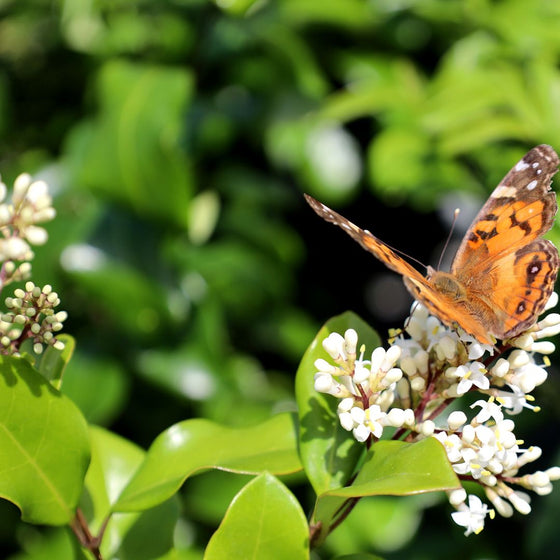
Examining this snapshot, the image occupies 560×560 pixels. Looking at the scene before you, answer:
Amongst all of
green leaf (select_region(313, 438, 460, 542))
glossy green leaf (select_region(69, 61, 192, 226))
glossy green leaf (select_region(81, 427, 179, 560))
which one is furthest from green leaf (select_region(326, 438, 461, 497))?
glossy green leaf (select_region(69, 61, 192, 226))

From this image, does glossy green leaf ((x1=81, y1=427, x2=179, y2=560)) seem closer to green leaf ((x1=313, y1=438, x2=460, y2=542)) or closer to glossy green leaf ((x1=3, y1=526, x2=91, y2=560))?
glossy green leaf ((x1=3, y1=526, x2=91, y2=560))

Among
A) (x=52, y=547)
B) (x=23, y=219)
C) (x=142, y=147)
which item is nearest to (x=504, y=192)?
(x=23, y=219)

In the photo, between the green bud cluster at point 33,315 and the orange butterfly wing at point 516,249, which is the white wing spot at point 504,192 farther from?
the green bud cluster at point 33,315

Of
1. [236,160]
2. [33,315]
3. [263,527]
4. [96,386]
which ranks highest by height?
[33,315]

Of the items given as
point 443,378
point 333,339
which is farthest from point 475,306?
point 333,339

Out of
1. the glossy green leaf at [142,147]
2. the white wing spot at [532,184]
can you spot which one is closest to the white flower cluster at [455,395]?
the white wing spot at [532,184]

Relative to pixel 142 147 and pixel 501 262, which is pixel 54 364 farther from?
pixel 142 147
